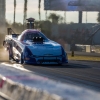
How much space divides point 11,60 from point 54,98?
18.9 metres

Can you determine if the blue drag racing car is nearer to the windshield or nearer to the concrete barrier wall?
the windshield

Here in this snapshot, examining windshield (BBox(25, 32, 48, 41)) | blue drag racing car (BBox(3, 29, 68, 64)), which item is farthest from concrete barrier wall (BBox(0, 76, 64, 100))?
windshield (BBox(25, 32, 48, 41))

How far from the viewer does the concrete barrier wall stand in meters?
8.01

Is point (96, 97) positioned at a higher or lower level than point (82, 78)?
higher

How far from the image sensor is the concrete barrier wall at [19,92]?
801 cm

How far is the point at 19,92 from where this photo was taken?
9438mm

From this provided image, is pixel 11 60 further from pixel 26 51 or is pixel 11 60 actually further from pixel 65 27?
pixel 65 27

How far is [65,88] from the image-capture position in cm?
839

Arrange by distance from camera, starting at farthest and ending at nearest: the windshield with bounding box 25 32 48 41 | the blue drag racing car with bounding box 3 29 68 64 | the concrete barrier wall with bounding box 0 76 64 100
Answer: the windshield with bounding box 25 32 48 41, the blue drag racing car with bounding box 3 29 68 64, the concrete barrier wall with bounding box 0 76 64 100

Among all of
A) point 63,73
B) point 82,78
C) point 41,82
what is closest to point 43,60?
point 63,73

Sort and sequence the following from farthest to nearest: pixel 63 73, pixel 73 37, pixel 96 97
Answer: pixel 73 37, pixel 63 73, pixel 96 97

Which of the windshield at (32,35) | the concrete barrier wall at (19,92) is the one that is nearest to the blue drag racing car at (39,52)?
the windshield at (32,35)

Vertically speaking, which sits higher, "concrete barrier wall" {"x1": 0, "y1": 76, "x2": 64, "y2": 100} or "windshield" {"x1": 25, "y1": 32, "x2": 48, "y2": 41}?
"windshield" {"x1": 25, "y1": 32, "x2": 48, "y2": 41}

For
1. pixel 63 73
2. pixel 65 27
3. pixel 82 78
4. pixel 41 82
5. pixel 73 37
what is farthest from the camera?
pixel 73 37
